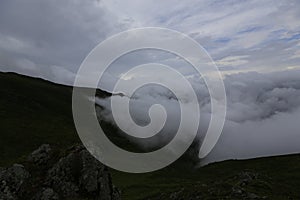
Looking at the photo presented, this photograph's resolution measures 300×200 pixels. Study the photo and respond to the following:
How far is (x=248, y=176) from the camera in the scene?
121375mm

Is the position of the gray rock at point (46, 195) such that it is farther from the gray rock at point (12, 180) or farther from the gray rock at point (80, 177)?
the gray rock at point (12, 180)

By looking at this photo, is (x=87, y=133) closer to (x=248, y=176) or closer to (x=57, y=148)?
(x=248, y=176)

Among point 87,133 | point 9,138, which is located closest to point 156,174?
point 87,133

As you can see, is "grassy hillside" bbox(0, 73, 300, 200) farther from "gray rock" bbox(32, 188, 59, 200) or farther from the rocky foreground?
"gray rock" bbox(32, 188, 59, 200)

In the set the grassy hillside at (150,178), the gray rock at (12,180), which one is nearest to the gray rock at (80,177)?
the gray rock at (12,180)

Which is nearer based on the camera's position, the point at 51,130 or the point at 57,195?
the point at 57,195

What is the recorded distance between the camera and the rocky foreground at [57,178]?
31.2 m

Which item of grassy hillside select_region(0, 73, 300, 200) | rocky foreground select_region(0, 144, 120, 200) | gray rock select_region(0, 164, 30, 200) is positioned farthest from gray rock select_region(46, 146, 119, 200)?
grassy hillside select_region(0, 73, 300, 200)

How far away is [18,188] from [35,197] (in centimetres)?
183

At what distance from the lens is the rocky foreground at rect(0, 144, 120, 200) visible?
3120cm

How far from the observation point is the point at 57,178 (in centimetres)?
3278

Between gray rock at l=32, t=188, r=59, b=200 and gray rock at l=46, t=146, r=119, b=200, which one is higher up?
gray rock at l=46, t=146, r=119, b=200

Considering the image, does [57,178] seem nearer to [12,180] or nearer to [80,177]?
[80,177]

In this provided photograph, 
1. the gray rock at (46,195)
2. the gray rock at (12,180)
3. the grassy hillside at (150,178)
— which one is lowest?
the gray rock at (46,195)
